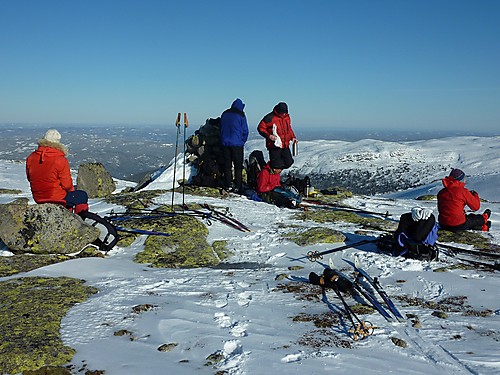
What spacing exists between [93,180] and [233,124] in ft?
22.0

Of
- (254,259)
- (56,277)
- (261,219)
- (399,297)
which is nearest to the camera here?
(399,297)

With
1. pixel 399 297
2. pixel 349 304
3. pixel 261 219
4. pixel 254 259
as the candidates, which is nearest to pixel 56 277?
pixel 254 259

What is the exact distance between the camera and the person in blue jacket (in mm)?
14922

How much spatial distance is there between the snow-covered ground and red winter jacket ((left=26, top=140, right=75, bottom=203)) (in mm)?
1407

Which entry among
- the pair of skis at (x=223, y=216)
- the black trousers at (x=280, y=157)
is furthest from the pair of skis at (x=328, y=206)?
the pair of skis at (x=223, y=216)

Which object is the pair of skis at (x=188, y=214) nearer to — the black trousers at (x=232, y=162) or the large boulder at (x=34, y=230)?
the large boulder at (x=34, y=230)

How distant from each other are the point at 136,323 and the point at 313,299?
8.35 feet

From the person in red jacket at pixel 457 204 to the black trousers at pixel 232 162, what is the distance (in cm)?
765

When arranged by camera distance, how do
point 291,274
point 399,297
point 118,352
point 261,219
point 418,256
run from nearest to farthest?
point 118,352
point 399,297
point 291,274
point 418,256
point 261,219

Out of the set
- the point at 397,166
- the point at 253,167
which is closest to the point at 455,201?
the point at 253,167

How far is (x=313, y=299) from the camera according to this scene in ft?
19.2

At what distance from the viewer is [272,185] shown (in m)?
14.7

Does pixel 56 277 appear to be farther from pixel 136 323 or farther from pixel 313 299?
pixel 313 299

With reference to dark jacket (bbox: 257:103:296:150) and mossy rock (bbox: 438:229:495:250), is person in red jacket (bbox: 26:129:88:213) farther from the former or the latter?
mossy rock (bbox: 438:229:495:250)
